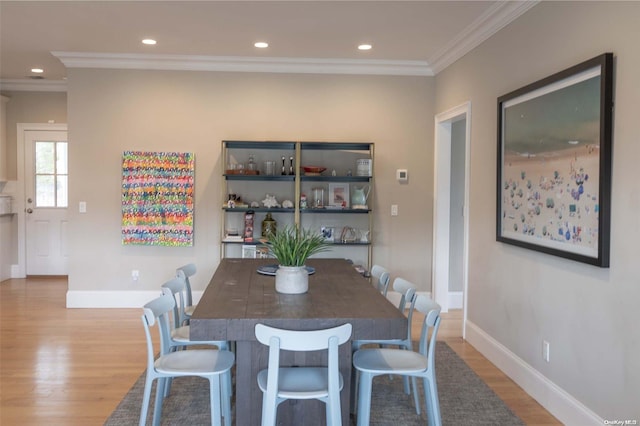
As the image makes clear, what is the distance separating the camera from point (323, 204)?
5543 mm

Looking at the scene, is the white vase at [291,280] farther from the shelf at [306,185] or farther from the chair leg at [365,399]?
the shelf at [306,185]

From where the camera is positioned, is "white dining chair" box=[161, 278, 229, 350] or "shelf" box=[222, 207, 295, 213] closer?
"white dining chair" box=[161, 278, 229, 350]

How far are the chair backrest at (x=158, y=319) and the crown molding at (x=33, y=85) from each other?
17.6 feet

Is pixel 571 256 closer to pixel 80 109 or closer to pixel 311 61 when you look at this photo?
pixel 311 61

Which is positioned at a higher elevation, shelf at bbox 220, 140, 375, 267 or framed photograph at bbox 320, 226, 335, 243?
shelf at bbox 220, 140, 375, 267

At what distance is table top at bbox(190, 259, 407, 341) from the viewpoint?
2.25 metres

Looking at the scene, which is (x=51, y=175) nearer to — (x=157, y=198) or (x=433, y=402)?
(x=157, y=198)

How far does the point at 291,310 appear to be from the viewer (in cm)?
242

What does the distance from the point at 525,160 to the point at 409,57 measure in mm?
2337

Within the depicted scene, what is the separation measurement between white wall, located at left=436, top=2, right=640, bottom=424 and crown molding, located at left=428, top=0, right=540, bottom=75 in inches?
2.8

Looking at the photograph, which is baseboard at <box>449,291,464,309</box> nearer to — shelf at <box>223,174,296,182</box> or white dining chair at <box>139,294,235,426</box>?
shelf at <box>223,174,296,182</box>

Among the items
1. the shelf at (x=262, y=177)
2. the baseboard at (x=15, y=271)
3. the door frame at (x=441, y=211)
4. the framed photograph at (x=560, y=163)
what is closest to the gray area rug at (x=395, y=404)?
the framed photograph at (x=560, y=163)

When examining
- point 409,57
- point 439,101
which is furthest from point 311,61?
point 439,101

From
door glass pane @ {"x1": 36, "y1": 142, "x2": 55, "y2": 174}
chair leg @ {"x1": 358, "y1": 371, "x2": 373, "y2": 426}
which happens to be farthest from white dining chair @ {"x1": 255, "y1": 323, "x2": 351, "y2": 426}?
door glass pane @ {"x1": 36, "y1": 142, "x2": 55, "y2": 174}
